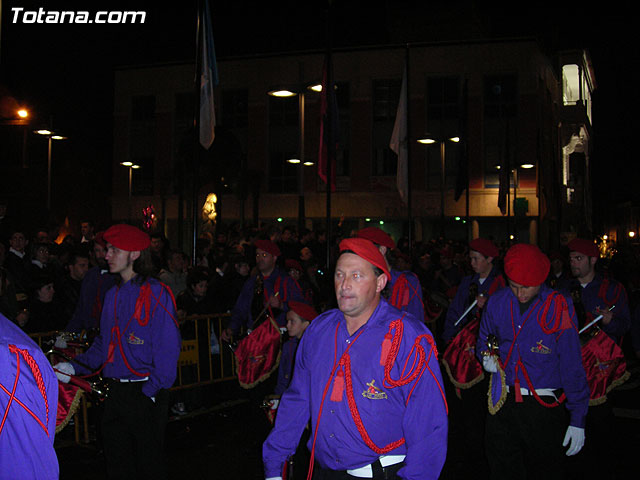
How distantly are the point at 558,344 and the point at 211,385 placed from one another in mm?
6310

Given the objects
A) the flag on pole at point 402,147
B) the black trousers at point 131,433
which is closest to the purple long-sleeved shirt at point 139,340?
the black trousers at point 131,433

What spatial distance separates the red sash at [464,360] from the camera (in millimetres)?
7348

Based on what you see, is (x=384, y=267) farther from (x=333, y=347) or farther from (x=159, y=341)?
(x=159, y=341)

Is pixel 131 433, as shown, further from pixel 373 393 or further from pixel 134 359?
pixel 373 393

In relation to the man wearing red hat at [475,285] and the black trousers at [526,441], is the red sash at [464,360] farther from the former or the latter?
the black trousers at [526,441]

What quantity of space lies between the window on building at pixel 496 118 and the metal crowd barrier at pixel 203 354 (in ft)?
106

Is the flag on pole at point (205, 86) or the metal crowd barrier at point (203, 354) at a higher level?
the flag on pole at point (205, 86)

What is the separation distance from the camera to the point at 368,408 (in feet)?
10.9

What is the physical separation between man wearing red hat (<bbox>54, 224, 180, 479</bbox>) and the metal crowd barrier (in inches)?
166

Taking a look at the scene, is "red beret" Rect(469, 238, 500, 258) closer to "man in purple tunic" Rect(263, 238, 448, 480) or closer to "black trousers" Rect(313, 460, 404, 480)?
"man in purple tunic" Rect(263, 238, 448, 480)

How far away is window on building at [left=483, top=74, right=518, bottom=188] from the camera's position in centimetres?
4047

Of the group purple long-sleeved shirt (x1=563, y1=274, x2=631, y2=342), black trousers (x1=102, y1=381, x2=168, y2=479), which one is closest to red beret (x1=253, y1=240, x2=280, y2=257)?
black trousers (x1=102, y1=381, x2=168, y2=479)

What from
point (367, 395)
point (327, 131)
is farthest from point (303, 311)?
point (327, 131)

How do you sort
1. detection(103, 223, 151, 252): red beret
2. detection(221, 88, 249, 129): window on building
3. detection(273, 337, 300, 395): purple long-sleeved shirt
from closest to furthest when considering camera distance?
1. detection(103, 223, 151, 252): red beret
2. detection(273, 337, 300, 395): purple long-sleeved shirt
3. detection(221, 88, 249, 129): window on building
